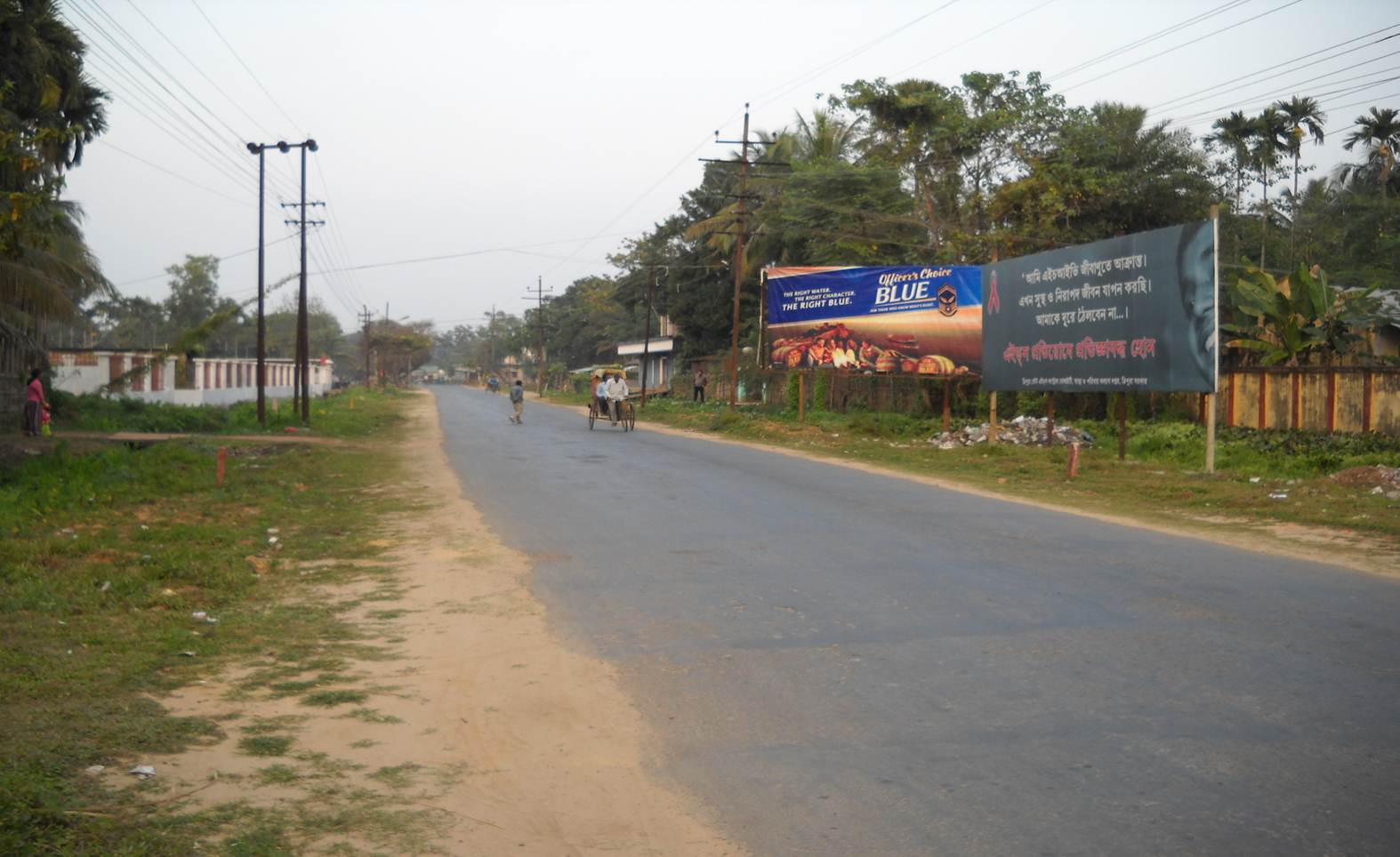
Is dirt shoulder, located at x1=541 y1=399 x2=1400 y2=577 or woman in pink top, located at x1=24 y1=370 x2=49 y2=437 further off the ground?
woman in pink top, located at x1=24 y1=370 x2=49 y2=437

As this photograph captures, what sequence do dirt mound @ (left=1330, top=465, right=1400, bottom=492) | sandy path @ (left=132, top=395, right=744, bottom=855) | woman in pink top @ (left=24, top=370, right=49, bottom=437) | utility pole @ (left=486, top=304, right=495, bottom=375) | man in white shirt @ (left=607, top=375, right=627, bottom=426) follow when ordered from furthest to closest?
utility pole @ (left=486, top=304, right=495, bottom=375)
man in white shirt @ (left=607, top=375, right=627, bottom=426)
woman in pink top @ (left=24, top=370, right=49, bottom=437)
dirt mound @ (left=1330, top=465, right=1400, bottom=492)
sandy path @ (left=132, top=395, right=744, bottom=855)

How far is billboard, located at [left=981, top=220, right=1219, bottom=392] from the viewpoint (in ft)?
59.7

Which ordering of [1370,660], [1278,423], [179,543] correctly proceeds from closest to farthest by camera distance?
[1370,660]
[179,543]
[1278,423]

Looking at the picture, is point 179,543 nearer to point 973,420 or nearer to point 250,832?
point 250,832

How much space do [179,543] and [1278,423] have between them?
68.5ft

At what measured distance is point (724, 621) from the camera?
7906mm

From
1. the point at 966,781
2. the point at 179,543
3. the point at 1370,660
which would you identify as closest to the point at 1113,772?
the point at 966,781

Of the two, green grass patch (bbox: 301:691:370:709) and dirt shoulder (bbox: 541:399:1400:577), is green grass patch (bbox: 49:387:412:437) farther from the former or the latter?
green grass patch (bbox: 301:691:370:709)

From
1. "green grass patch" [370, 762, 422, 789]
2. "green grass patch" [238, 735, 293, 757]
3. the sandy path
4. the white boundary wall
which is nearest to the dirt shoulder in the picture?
the sandy path

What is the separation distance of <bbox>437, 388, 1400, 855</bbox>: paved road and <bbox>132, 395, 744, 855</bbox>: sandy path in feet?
0.85

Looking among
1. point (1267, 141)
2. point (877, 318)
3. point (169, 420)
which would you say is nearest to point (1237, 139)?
point (1267, 141)

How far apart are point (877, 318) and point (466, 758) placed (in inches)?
1082

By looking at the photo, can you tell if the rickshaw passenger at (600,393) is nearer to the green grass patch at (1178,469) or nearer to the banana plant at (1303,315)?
the green grass patch at (1178,469)

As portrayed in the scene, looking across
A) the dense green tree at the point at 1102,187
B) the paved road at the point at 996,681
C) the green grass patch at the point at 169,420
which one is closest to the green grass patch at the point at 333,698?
the paved road at the point at 996,681
